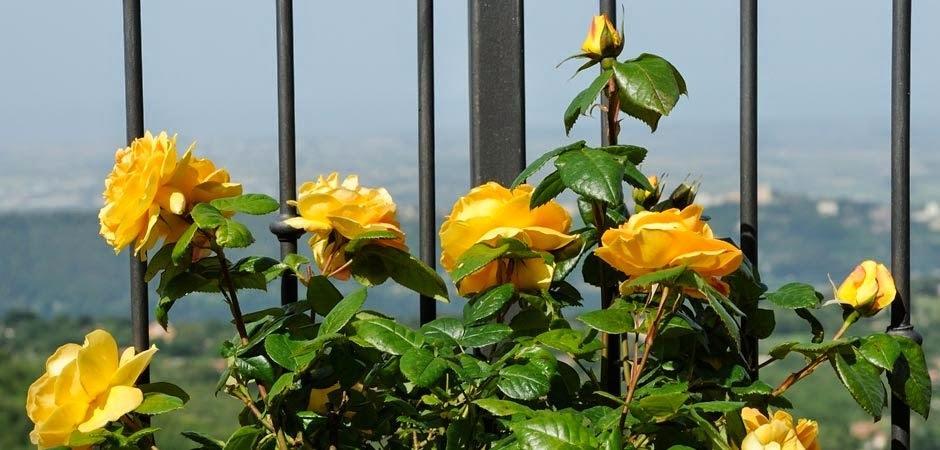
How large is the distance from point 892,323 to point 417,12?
27.1 inches

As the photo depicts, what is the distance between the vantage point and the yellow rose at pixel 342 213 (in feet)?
3.51

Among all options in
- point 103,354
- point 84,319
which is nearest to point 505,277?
point 103,354

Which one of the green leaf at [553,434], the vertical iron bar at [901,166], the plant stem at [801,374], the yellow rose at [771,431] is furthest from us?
the vertical iron bar at [901,166]

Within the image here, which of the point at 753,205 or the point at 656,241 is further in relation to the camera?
the point at 753,205

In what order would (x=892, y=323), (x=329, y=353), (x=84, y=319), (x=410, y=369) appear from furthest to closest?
(x=84, y=319), (x=892, y=323), (x=329, y=353), (x=410, y=369)

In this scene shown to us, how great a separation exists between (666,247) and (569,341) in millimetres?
129

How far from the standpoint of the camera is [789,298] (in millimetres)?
1102

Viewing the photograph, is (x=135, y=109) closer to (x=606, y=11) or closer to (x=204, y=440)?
(x=204, y=440)

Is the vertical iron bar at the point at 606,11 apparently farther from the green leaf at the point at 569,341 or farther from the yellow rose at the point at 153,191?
the yellow rose at the point at 153,191

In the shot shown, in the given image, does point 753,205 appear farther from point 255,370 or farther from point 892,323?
point 255,370

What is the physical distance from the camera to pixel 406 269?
1099 mm

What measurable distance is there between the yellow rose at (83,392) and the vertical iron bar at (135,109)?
0.25 meters

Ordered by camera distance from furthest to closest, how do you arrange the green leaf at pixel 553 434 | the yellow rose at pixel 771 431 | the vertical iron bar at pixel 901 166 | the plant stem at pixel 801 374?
the vertical iron bar at pixel 901 166, the plant stem at pixel 801 374, the yellow rose at pixel 771 431, the green leaf at pixel 553 434

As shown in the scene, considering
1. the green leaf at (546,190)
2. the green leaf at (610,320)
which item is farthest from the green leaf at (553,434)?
the green leaf at (546,190)
